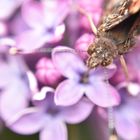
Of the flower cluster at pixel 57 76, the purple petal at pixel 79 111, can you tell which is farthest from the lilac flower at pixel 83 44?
the purple petal at pixel 79 111

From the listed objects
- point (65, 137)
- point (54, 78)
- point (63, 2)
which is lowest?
point (65, 137)

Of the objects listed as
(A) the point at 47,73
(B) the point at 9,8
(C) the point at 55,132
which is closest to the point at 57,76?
(A) the point at 47,73

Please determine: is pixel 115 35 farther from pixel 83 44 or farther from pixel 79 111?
pixel 79 111

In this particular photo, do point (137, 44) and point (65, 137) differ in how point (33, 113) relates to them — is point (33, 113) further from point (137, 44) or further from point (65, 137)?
point (137, 44)

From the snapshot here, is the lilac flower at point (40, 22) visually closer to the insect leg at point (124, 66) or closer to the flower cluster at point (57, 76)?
the flower cluster at point (57, 76)

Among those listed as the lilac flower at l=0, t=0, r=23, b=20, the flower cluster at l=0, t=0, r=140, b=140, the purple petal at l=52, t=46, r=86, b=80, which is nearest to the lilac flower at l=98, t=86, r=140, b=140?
the flower cluster at l=0, t=0, r=140, b=140

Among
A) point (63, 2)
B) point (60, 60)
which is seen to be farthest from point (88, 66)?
point (63, 2)
